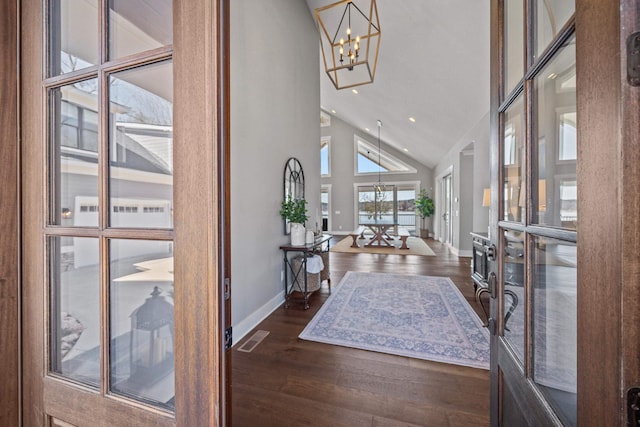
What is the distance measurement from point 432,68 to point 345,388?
165 inches

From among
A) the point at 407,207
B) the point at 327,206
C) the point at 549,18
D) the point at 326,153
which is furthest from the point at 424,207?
the point at 549,18

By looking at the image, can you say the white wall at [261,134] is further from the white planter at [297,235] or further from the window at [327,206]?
the window at [327,206]

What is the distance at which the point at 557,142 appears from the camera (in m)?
0.63

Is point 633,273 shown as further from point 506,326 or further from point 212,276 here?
point 212,276

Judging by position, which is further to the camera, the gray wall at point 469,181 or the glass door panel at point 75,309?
the gray wall at point 469,181

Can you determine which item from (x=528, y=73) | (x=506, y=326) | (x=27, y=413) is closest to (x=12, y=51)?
(x=27, y=413)

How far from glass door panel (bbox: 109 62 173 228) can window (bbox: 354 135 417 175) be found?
32.8 feet

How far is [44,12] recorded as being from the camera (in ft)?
2.64

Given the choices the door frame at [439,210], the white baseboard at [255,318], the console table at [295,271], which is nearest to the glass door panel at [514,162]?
the white baseboard at [255,318]

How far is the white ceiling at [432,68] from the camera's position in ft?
9.66

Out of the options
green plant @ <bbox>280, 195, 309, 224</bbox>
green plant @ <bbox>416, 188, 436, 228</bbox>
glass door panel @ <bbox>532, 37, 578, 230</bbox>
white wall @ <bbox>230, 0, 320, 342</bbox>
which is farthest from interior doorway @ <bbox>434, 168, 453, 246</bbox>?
glass door panel @ <bbox>532, 37, 578, 230</bbox>

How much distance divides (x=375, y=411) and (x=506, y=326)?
40.9 inches

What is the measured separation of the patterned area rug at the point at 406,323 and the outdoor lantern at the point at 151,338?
5.84 feet

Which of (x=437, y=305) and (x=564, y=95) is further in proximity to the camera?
(x=437, y=305)
